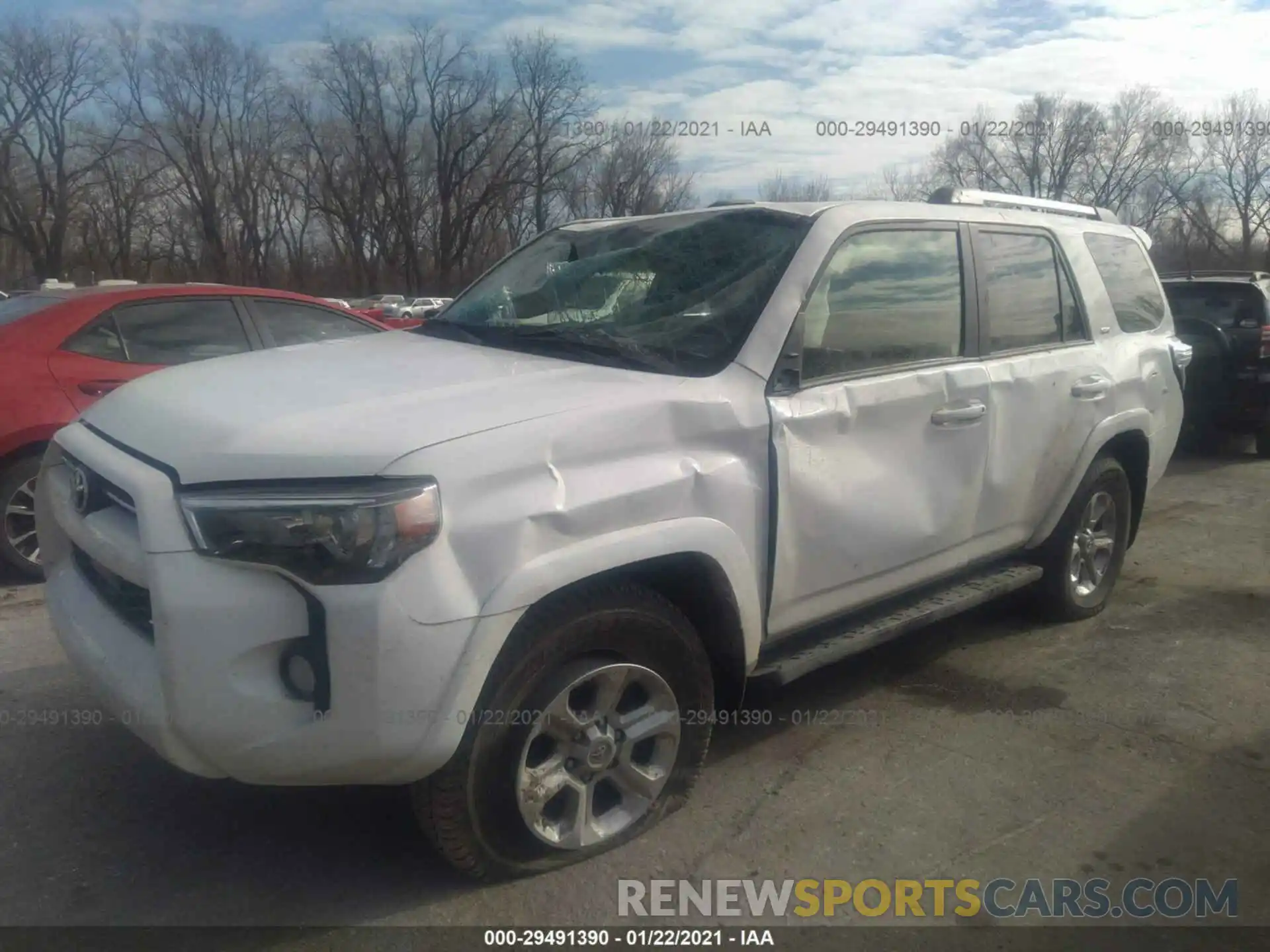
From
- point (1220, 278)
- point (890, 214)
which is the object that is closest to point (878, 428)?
point (890, 214)

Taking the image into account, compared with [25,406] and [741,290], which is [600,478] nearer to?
[741,290]

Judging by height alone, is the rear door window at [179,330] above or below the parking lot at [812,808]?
above

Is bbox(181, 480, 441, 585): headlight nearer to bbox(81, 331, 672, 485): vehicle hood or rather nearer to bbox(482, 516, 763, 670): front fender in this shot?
bbox(81, 331, 672, 485): vehicle hood

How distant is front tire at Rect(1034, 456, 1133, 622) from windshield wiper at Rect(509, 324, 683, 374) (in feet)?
7.91

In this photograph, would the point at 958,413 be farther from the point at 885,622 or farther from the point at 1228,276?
the point at 1228,276

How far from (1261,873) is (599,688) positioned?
1.98 meters

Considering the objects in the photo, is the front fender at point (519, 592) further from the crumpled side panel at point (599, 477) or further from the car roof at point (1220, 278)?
the car roof at point (1220, 278)

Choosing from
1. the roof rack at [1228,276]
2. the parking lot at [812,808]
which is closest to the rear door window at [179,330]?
the parking lot at [812,808]

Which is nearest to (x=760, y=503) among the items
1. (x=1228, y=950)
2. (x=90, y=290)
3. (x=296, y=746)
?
(x=296, y=746)

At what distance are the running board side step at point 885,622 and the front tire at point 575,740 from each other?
0.32 metres

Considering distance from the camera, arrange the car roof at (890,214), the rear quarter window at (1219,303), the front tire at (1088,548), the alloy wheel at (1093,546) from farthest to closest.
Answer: the rear quarter window at (1219,303) < the alloy wheel at (1093,546) < the front tire at (1088,548) < the car roof at (890,214)

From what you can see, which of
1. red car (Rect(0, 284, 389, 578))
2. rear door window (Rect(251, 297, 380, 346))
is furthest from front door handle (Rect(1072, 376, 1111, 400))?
red car (Rect(0, 284, 389, 578))

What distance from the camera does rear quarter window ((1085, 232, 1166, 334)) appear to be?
4.91 meters

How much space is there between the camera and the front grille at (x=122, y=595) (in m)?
2.64
